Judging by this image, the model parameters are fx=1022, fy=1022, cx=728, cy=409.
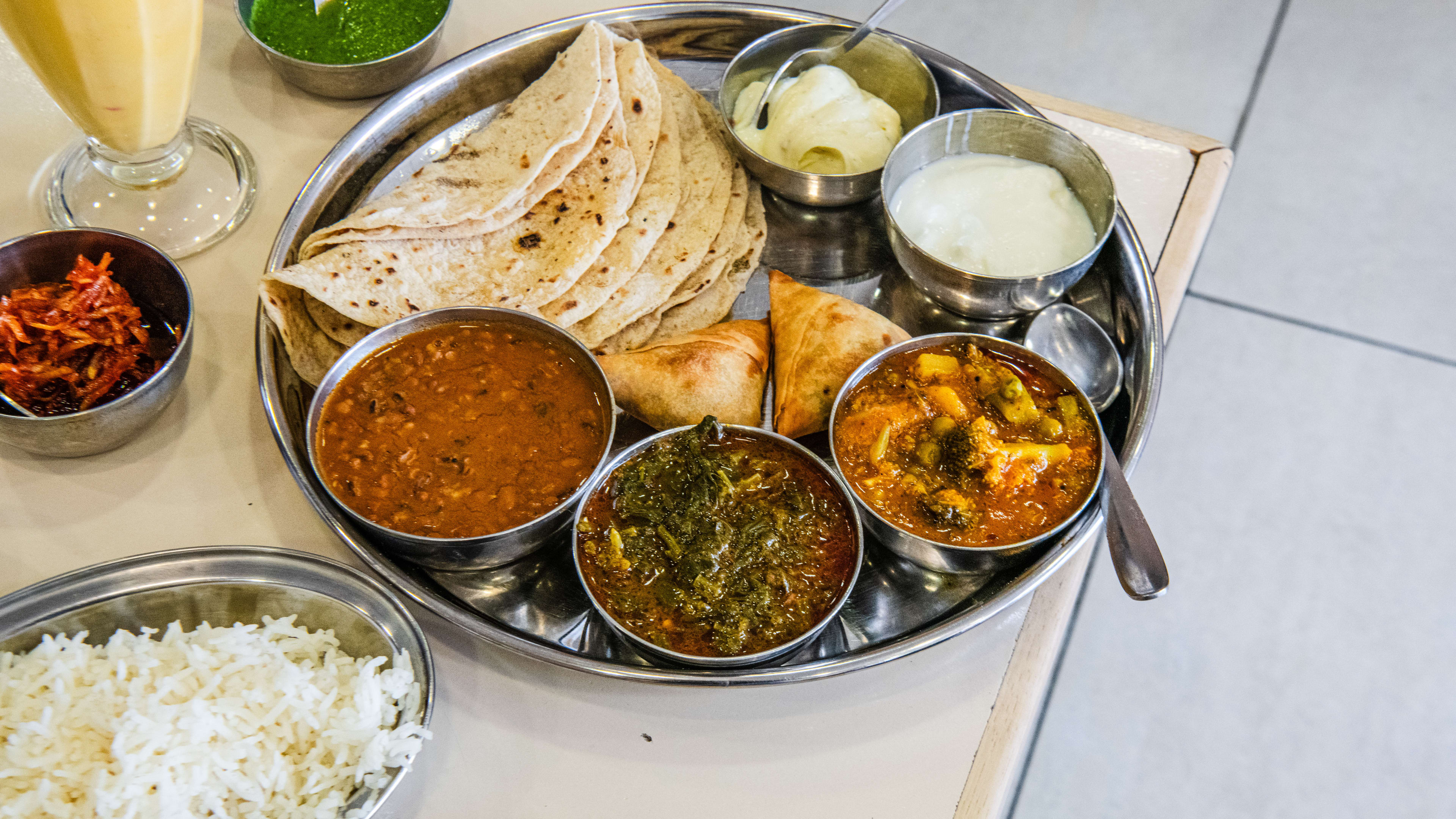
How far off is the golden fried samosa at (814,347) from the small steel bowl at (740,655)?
14 centimetres

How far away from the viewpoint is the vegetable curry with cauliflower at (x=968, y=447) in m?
1.90

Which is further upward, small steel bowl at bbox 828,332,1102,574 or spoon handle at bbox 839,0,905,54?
spoon handle at bbox 839,0,905,54

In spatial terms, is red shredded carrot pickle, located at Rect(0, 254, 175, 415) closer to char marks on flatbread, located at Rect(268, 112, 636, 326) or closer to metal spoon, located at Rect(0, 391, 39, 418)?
metal spoon, located at Rect(0, 391, 39, 418)

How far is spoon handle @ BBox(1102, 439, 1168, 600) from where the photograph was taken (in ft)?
5.90

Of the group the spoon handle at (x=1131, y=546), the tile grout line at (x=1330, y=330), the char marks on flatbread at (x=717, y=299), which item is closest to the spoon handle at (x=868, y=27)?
the char marks on flatbread at (x=717, y=299)

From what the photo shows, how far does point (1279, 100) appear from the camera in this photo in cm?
477

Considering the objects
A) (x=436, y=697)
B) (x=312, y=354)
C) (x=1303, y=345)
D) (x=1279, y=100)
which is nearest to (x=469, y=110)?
(x=312, y=354)

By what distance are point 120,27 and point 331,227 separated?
0.53 meters

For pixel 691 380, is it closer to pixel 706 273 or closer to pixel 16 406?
pixel 706 273

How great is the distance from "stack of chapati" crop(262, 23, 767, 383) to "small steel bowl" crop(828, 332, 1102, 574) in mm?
446

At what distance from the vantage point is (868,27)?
2.60 metres

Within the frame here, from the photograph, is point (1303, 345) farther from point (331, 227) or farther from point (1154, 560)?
point (331, 227)

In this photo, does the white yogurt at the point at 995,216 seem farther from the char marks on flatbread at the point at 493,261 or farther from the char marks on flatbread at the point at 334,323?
the char marks on flatbread at the point at 334,323

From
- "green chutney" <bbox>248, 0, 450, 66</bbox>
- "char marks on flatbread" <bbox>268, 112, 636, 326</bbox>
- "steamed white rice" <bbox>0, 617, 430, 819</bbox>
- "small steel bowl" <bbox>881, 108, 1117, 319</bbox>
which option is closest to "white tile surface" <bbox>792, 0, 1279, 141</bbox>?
"small steel bowl" <bbox>881, 108, 1117, 319</bbox>
